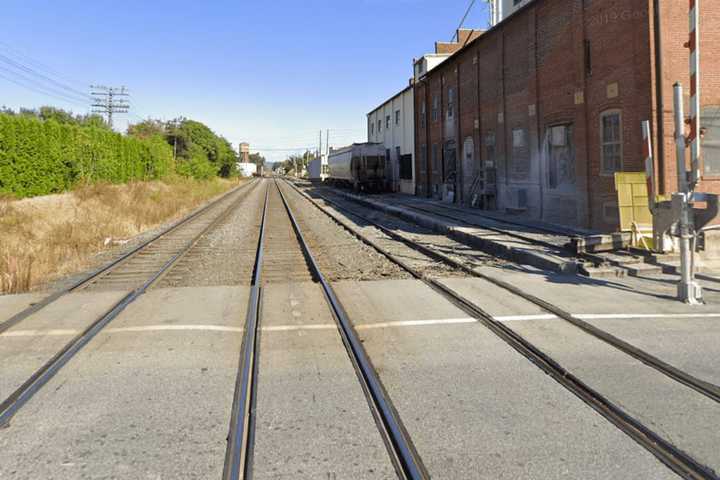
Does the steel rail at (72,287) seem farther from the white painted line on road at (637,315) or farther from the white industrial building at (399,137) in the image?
the white industrial building at (399,137)

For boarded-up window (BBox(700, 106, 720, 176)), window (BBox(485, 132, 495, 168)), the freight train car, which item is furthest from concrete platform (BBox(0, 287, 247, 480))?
the freight train car

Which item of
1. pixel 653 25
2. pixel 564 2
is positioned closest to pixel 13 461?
pixel 653 25

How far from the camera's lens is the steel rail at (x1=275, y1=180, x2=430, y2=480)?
11.4 ft

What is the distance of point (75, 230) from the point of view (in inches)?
660

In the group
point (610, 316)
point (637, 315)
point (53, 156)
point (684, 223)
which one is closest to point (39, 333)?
point (610, 316)

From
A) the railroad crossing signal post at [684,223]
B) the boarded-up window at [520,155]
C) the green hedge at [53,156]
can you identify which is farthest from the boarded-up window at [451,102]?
the railroad crossing signal post at [684,223]

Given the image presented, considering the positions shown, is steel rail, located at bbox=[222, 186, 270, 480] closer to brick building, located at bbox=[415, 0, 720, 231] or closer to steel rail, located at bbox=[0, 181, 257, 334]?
steel rail, located at bbox=[0, 181, 257, 334]

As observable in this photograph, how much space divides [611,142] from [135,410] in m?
14.0

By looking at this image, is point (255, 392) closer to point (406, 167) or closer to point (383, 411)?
point (383, 411)

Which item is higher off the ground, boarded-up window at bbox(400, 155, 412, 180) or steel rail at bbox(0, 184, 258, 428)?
boarded-up window at bbox(400, 155, 412, 180)

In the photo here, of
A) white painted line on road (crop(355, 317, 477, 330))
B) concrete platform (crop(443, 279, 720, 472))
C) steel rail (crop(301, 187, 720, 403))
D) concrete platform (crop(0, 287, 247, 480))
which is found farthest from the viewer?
white painted line on road (crop(355, 317, 477, 330))

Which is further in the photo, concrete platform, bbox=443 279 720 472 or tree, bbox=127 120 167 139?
tree, bbox=127 120 167 139

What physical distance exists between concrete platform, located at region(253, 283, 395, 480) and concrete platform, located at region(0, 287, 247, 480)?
314mm

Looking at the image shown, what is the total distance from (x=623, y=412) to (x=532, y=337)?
2111 mm
